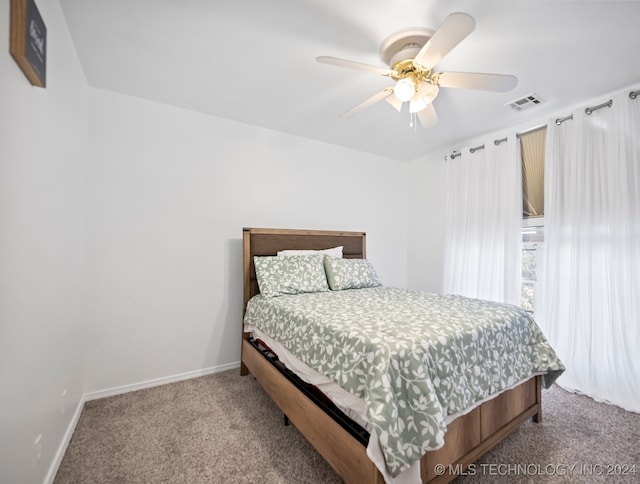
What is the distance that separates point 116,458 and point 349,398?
137 cm

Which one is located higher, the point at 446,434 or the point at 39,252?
the point at 39,252

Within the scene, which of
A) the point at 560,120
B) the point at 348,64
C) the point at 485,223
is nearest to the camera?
the point at 348,64

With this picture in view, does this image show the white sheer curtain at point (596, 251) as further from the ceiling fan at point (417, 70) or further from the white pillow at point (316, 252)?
the white pillow at point (316, 252)

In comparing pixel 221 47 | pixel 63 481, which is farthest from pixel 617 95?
pixel 63 481

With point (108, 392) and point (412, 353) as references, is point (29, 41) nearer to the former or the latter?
point (412, 353)

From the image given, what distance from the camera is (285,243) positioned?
9.36 ft

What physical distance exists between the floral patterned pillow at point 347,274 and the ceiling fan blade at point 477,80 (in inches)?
65.6

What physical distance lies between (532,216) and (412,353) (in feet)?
8.29

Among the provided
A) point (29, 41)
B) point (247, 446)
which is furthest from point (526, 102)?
point (247, 446)

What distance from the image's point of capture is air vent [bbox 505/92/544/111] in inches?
89.8

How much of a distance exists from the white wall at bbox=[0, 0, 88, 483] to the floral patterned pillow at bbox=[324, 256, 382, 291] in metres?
1.91

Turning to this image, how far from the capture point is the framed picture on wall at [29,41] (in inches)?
37.4

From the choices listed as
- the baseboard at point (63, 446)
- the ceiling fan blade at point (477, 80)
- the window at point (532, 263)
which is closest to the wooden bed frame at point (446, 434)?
the baseboard at point (63, 446)

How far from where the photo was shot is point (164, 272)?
2379 millimetres
